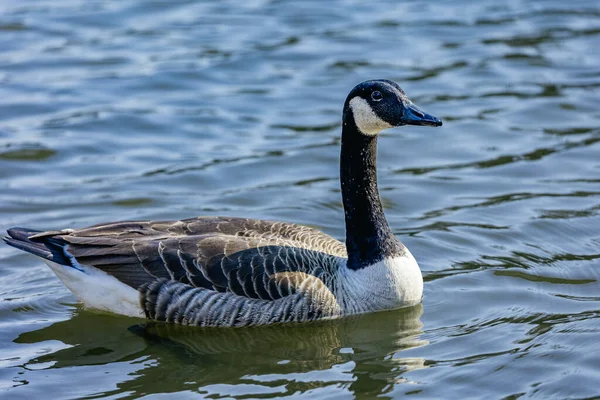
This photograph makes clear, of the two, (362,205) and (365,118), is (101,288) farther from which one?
(365,118)

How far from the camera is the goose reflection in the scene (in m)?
8.88

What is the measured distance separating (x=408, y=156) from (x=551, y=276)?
4.26m

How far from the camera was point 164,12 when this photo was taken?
823 inches

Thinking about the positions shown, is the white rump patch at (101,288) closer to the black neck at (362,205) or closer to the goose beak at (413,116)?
the black neck at (362,205)

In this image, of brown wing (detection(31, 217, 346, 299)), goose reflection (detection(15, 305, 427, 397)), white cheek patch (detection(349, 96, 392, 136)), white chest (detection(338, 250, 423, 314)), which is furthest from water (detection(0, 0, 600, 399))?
white cheek patch (detection(349, 96, 392, 136))

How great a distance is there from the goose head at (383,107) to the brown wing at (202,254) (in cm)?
145

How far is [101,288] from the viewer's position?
1002cm

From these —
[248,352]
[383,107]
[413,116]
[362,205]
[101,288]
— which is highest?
[383,107]

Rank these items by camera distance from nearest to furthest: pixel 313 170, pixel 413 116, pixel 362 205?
1. pixel 413 116
2. pixel 362 205
3. pixel 313 170

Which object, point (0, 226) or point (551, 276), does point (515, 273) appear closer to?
point (551, 276)

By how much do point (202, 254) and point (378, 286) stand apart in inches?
69.4

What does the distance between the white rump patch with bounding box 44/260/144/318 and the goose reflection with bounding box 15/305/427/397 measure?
228mm

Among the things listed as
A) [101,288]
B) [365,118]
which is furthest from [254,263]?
[365,118]

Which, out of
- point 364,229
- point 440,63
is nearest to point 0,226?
point 364,229
